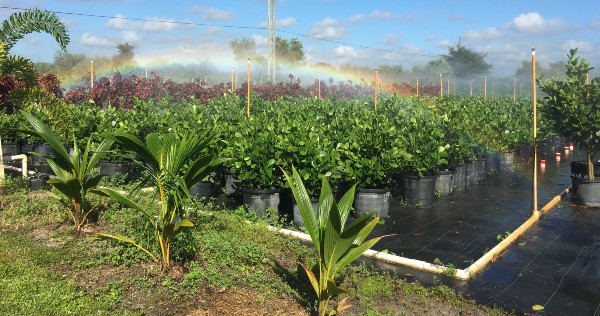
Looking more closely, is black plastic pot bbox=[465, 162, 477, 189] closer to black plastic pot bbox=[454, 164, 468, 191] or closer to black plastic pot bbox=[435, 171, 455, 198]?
black plastic pot bbox=[454, 164, 468, 191]

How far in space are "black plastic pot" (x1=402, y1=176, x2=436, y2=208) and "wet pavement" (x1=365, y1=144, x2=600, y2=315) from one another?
0.55 ft

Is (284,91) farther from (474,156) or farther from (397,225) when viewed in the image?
(397,225)

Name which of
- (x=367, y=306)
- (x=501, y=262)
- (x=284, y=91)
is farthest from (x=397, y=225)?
(x=284, y=91)

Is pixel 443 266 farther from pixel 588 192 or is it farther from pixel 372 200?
pixel 588 192

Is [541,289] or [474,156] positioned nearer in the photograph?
[541,289]

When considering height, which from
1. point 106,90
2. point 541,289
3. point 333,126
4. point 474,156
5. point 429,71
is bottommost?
point 541,289

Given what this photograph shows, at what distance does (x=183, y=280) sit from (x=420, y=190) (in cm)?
447

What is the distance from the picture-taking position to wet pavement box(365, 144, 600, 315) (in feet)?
13.5

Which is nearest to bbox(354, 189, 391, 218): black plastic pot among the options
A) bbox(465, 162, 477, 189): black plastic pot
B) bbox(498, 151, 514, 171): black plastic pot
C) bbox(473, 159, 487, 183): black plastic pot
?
bbox(465, 162, 477, 189): black plastic pot

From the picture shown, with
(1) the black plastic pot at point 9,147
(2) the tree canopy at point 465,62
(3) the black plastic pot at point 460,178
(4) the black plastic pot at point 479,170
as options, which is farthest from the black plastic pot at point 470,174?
(2) the tree canopy at point 465,62

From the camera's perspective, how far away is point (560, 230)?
618cm

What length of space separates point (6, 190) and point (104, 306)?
169 inches

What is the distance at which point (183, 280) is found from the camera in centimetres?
397

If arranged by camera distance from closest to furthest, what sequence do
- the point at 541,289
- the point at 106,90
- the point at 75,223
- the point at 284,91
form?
the point at 541,289 → the point at 75,223 → the point at 106,90 → the point at 284,91
